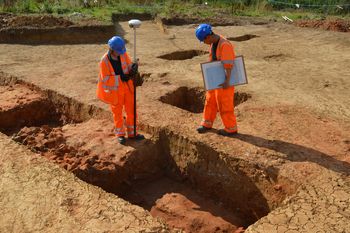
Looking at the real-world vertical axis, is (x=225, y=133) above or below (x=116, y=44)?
below

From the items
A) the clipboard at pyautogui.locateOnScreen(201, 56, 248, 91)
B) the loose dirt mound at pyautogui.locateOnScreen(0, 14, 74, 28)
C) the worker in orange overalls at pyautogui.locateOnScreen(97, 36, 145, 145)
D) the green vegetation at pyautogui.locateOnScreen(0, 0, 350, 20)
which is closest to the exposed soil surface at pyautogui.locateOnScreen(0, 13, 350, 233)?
the worker in orange overalls at pyautogui.locateOnScreen(97, 36, 145, 145)

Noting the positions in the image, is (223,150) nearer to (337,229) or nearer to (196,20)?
(337,229)

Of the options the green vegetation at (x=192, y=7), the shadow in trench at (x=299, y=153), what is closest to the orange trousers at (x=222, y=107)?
the shadow in trench at (x=299, y=153)

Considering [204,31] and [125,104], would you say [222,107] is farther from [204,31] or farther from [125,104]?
[125,104]

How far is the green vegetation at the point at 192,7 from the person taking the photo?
618 inches

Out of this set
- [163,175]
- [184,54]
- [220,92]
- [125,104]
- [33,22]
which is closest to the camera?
[220,92]

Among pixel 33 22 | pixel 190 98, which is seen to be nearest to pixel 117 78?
pixel 190 98

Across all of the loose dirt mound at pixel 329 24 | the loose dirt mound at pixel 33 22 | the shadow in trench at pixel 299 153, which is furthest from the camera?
the loose dirt mound at pixel 329 24

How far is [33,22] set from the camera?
1306cm

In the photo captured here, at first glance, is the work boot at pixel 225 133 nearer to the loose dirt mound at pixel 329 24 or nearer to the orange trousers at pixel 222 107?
the orange trousers at pixel 222 107

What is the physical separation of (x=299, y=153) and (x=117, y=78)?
8.57 ft

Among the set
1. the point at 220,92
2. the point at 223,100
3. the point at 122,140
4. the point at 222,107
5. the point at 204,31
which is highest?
the point at 204,31

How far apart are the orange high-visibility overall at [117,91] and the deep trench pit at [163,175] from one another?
37cm

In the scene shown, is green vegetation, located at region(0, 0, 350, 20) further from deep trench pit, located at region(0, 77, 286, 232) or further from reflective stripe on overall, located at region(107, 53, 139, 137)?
reflective stripe on overall, located at region(107, 53, 139, 137)
